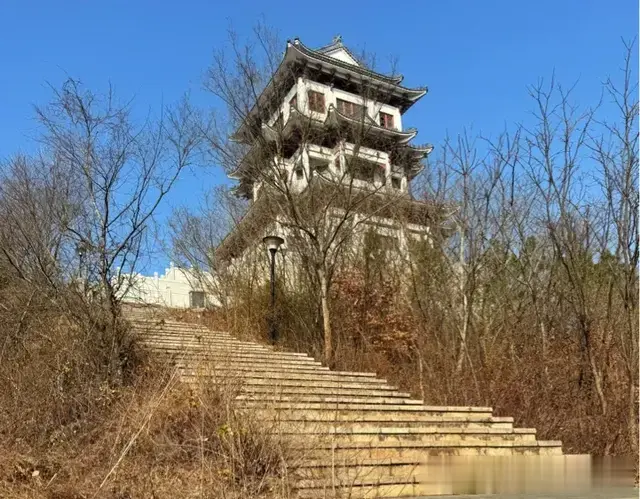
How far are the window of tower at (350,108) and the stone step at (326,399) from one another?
6.50 m

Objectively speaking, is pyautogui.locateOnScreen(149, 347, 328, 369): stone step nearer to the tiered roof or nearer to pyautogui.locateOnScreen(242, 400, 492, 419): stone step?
pyautogui.locateOnScreen(242, 400, 492, 419): stone step

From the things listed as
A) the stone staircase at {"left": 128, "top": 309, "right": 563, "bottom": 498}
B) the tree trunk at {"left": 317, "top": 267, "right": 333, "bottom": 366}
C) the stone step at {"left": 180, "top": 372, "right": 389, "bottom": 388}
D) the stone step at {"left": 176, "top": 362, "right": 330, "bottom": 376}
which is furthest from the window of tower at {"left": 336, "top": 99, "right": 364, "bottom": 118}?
the stone staircase at {"left": 128, "top": 309, "right": 563, "bottom": 498}

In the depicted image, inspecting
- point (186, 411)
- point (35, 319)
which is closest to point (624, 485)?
point (186, 411)

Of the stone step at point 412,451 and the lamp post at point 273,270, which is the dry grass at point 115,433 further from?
the lamp post at point 273,270

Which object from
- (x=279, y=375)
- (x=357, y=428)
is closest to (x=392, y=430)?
(x=357, y=428)

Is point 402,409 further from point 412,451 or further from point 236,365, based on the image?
point 236,365

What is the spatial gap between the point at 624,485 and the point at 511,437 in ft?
3.68

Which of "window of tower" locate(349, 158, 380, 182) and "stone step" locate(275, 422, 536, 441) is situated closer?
"stone step" locate(275, 422, 536, 441)

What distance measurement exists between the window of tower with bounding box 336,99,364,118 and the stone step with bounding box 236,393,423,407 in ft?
21.3

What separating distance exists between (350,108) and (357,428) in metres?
10.1

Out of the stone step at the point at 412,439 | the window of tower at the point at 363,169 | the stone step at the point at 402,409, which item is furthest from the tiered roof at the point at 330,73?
the stone step at the point at 412,439

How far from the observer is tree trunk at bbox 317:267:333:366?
10.4 metres

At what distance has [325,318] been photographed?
1054cm

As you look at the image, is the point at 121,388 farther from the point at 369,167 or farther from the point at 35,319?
the point at 369,167
